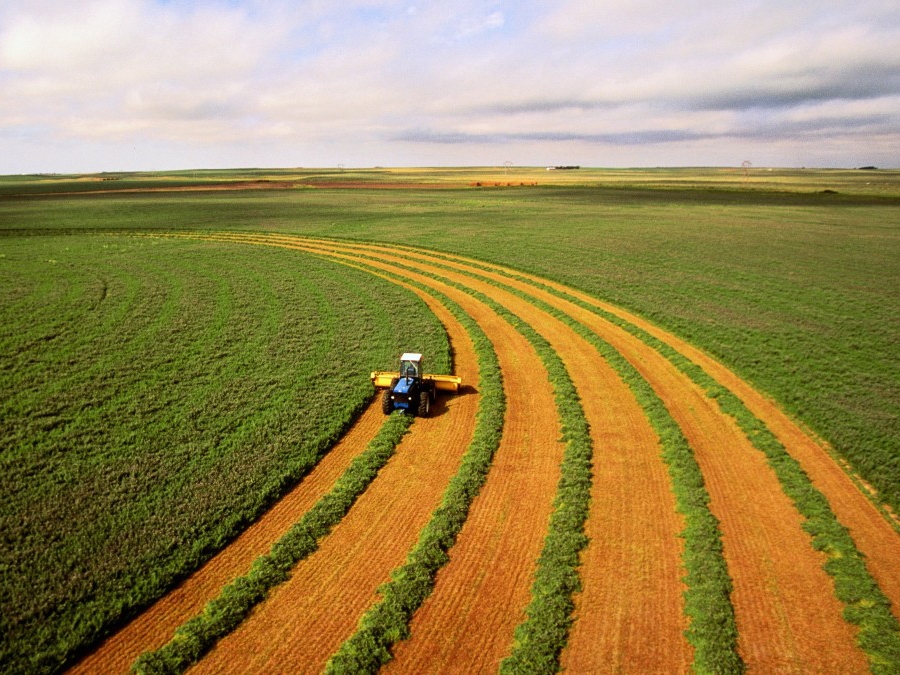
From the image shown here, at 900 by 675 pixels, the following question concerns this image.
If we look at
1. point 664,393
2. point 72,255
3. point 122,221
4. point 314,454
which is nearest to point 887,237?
point 664,393

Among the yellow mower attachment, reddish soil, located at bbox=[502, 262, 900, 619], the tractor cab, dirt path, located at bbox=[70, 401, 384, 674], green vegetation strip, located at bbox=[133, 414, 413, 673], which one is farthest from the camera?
the yellow mower attachment

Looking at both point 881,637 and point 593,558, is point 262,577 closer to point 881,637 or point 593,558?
point 593,558

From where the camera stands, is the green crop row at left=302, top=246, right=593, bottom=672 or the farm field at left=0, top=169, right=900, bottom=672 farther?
the farm field at left=0, top=169, right=900, bottom=672

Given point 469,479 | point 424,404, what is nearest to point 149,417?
Answer: point 424,404

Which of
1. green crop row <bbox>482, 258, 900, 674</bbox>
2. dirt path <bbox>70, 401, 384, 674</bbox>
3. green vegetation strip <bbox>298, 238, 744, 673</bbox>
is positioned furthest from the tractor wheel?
green crop row <bbox>482, 258, 900, 674</bbox>

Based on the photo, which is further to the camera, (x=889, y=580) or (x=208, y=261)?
(x=208, y=261)

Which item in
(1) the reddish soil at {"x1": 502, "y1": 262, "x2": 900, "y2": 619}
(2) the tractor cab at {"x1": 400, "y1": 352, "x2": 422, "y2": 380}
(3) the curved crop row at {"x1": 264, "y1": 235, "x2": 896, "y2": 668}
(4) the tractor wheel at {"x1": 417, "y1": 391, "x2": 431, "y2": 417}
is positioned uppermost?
(2) the tractor cab at {"x1": 400, "y1": 352, "x2": 422, "y2": 380}

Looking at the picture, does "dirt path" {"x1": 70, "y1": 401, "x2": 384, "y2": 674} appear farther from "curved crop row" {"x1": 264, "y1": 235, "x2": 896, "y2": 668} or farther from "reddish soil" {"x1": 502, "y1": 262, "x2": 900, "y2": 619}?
"reddish soil" {"x1": 502, "y1": 262, "x2": 900, "y2": 619}

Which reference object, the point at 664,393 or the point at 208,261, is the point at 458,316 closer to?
the point at 664,393
